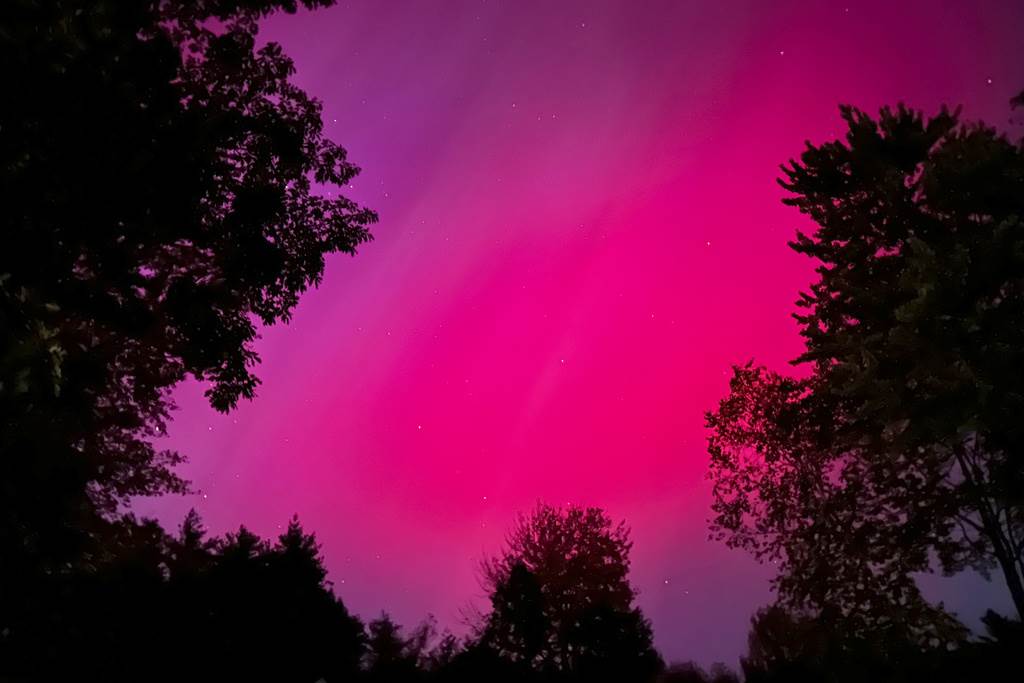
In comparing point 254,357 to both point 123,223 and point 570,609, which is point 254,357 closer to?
point 123,223

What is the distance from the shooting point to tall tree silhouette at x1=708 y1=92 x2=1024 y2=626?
12.9 m

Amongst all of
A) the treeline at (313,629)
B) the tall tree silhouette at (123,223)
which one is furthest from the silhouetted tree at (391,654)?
the tall tree silhouette at (123,223)

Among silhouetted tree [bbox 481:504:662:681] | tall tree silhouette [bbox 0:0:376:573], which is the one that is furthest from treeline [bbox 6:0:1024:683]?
silhouetted tree [bbox 481:504:662:681]

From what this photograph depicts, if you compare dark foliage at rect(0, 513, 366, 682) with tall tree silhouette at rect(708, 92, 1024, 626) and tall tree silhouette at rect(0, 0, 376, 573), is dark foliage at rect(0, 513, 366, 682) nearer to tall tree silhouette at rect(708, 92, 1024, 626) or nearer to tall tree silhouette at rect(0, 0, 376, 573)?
tall tree silhouette at rect(0, 0, 376, 573)

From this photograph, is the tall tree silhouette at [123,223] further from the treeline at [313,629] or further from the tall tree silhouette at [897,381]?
the tall tree silhouette at [897,381]

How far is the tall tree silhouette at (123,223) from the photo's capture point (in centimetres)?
629

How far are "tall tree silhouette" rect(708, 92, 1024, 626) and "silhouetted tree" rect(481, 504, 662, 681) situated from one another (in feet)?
42.4

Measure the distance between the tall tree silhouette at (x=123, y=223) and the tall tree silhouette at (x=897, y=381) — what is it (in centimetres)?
1360

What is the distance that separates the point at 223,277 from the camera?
12180 millimetres

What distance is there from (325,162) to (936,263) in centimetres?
1459

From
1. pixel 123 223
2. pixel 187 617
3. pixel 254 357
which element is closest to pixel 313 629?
pixel 187 617

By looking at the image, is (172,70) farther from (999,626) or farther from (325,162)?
(999,626)

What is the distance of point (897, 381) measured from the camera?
13.8 metres

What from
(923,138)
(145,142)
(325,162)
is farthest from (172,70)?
(923,138)
